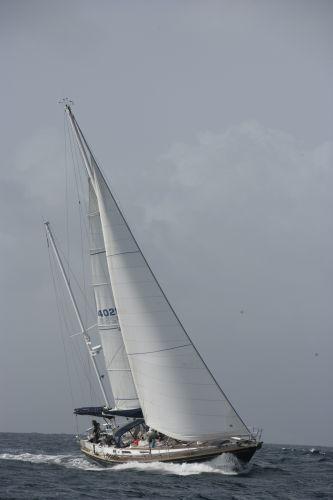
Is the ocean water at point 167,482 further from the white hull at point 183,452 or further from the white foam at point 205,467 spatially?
the white hull at point 183,452

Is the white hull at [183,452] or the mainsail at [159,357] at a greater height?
the mainsail at [159,357]

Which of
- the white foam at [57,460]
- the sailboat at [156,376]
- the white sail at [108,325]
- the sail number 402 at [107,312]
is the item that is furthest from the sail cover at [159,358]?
the white foam at [57,460]

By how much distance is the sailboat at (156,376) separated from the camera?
45406 millimetres

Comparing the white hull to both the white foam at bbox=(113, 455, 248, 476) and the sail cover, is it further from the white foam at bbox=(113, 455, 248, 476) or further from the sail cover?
the sail cover

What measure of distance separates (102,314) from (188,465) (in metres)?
12.9

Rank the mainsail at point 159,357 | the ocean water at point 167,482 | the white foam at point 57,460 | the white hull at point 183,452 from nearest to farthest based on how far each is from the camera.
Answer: the ocean water at point 167,482 < the white hull at point 183,452 < the mainsail at point 159,357 < the white foam at point 57,460

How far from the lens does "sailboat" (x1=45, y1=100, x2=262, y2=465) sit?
1788 inches

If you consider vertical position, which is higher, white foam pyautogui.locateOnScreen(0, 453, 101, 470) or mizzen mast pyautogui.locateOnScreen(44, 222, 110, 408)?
mizzen mast pyautogui.locateOnScreen(44, 222, 110, 408)

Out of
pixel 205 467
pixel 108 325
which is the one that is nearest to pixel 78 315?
pixel 108 325

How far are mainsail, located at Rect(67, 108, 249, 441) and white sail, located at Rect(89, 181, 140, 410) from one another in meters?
5.06

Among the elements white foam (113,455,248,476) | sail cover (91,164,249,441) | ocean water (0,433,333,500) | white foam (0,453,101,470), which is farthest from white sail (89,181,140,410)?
white foam (113,455,248,476)

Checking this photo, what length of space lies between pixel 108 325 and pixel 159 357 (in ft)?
26.7

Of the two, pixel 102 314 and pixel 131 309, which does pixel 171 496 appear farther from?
pixel 102 314

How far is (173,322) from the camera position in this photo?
153 feet
